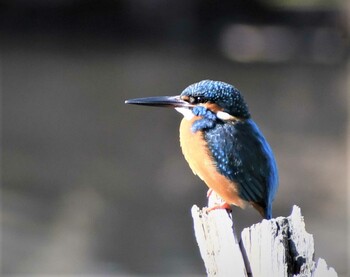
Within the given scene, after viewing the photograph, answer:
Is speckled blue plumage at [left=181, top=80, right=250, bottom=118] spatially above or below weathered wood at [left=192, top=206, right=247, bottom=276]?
above

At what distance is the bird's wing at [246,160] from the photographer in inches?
46.8

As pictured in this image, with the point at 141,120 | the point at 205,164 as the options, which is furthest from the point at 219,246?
the point at 141,120

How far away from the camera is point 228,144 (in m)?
1.24

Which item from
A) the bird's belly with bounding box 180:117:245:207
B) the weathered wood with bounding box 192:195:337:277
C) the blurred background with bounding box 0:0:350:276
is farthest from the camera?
the blurred background with bounding box 0:0:350:276

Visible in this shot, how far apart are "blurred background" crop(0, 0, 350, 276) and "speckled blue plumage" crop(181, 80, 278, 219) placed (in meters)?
3.98

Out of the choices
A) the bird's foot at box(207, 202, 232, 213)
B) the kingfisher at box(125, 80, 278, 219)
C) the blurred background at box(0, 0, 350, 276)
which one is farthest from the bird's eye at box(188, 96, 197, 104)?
the blurred background at box(0, 0, 350, 276)

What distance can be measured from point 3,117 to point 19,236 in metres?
1.49

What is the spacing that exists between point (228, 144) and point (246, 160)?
4 cm

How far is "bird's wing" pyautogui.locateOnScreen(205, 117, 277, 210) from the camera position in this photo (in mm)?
1189

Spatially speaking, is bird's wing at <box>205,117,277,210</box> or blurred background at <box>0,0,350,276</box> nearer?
bird's wing at <box>205,117,277,210</box>

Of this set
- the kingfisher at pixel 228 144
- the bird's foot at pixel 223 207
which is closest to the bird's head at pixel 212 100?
the kingfisher at pixel 228 144

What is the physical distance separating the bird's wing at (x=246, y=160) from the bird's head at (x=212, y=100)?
0.06 feet

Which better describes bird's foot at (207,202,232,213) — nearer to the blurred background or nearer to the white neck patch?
the white neck patch

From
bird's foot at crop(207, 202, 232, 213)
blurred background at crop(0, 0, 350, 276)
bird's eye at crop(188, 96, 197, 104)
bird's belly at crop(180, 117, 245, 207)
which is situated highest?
blurred background at crop(0, 0, 350, 276)
